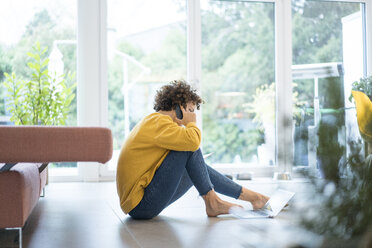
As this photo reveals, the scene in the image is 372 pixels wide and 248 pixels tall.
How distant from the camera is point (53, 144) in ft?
5.11

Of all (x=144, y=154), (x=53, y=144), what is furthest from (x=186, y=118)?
(x=53, y=144)

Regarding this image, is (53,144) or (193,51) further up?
(193,51)

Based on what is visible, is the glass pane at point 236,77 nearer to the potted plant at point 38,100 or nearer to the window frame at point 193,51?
the window frame at point 193,51

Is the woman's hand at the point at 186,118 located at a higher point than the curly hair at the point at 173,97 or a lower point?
lower

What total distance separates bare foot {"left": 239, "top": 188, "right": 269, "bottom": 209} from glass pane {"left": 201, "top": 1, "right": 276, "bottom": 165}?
2.66m

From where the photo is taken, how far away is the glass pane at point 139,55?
5.10 m

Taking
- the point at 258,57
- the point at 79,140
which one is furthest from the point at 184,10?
the point at 79,140

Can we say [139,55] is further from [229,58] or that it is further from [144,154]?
[144,154]

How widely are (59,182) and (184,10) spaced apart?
222 cm

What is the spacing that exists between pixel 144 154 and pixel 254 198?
65cm

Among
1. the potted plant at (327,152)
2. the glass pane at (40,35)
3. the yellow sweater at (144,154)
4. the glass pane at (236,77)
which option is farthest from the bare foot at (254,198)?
the glass pane at (40,35)

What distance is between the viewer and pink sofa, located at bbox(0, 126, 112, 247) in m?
1.53

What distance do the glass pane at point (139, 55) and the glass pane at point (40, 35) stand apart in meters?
0.39

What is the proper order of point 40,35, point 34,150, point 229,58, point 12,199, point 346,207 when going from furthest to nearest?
point 229,58
point 40,35
point 12,199
point 34,150
point 346,207
